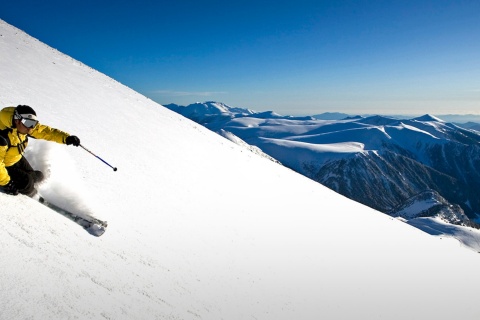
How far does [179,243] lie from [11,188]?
4.32 m

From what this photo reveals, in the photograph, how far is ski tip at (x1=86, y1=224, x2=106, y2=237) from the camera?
661cm

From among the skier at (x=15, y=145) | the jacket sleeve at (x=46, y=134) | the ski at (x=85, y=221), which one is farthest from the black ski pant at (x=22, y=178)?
the jacket sleeve at (x=46, y=134)

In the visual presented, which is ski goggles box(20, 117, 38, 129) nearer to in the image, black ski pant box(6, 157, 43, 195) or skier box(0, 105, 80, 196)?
skier box(0, 105, 80, 196)

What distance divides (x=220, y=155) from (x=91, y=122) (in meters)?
8.60

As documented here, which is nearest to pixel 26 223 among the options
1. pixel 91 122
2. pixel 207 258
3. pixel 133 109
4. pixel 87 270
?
pixel 87 270

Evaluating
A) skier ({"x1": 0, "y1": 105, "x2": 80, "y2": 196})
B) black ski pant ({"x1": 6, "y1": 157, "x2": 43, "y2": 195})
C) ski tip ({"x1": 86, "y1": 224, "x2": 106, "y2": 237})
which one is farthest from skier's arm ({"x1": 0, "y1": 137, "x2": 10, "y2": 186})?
ski tip ({"x1": 86, "y1": 224, "x2": 106, "y2": 237})

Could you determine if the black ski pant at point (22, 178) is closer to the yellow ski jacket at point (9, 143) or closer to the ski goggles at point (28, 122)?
the yellow ski jacket at point (9, 143)

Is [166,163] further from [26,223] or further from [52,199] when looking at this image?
[26,223]

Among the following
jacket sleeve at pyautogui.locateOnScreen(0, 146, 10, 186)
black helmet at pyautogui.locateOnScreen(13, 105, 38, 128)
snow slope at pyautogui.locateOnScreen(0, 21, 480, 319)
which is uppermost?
black helmet at pyautogui.locateOnScreen(13, 105, 38, 128)

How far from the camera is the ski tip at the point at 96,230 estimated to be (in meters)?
6.61

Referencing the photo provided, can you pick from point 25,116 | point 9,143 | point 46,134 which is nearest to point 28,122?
point 25,116

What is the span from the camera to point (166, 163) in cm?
1404

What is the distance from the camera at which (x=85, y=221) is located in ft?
22.2

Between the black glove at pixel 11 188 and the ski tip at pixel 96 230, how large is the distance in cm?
160
